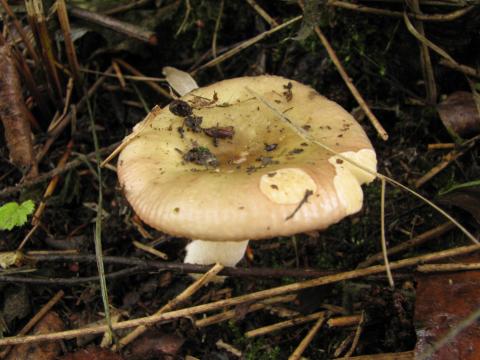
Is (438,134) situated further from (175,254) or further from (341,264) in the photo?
(175,254)

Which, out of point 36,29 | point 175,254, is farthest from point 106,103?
point 175,254

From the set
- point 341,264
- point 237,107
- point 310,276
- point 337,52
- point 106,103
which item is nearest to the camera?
point 310,276

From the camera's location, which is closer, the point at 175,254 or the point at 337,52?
the point at 175,254

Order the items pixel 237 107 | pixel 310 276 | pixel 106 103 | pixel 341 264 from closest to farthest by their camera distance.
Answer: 1. pixel 310 276
2. pixel 237 107
3. pixel 341 264
4. pixel 106 103

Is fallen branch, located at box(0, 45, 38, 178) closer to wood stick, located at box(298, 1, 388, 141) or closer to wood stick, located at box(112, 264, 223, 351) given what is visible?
wood stick, located at box(112, 264, 223, 351)

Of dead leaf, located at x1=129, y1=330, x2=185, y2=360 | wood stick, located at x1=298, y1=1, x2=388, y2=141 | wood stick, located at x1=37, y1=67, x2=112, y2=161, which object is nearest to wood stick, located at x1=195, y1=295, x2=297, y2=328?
dead leaf, located at x1=129, y1=330, x2=185, y2=360

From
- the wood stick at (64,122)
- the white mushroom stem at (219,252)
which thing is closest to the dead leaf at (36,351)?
the white mushroom stem at (219,252)

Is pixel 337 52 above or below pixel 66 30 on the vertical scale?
below
